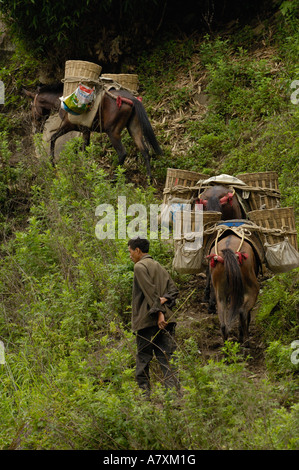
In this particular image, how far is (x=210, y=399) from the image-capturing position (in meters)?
6.01

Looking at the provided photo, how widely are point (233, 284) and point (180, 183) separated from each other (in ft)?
9.41

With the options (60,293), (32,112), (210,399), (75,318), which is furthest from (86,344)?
(32,112)

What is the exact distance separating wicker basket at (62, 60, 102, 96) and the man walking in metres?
6.61

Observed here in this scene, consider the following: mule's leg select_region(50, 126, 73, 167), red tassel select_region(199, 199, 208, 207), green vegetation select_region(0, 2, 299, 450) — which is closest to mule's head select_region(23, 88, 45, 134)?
green vegetation select_region(0, 2, 299, 450)

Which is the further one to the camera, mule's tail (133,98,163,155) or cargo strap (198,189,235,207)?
mule's tail (133,98,163,155)

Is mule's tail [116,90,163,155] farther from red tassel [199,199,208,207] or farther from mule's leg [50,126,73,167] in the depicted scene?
red tassel [199,199,208,207]

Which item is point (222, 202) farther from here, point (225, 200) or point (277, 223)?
point (277, 223)

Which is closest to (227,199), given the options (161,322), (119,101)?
(161,322)

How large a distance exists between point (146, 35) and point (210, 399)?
12460 millimetres

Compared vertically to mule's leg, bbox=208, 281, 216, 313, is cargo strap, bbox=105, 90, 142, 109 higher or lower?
higher

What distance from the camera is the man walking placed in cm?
699

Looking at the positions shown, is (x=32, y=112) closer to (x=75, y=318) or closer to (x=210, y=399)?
(x=75, y=318)

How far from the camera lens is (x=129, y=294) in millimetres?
9188

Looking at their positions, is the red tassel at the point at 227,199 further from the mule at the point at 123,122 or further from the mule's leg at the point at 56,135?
the mule's leg at the point at 56,135
